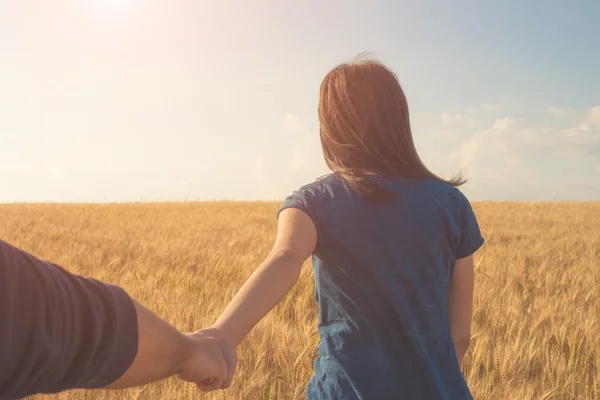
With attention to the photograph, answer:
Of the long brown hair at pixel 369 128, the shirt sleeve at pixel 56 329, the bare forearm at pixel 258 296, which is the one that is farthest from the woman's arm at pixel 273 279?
the shirt sleeve at pixel 56 329

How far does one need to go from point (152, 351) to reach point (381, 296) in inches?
24.3

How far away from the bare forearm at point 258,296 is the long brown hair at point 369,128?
0.99 ft

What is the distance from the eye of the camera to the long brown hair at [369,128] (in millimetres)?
1466

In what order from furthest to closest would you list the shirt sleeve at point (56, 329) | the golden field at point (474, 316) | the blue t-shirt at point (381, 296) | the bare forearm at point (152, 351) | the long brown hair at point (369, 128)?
the golden field at point (474, 316) < the long brown hair at point (369, 128) < the blue t-shirt at point (381, 296) < the bare forearm at point (152, 351) < the shirt sleeve at point (56, 329)

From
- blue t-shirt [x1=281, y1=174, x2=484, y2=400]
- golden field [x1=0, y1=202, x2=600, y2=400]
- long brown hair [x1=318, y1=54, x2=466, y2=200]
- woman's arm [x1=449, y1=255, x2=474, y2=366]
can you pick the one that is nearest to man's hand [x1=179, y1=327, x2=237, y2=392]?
blue t-shirt [x1=281, y1=174, x2=484, y2=400]

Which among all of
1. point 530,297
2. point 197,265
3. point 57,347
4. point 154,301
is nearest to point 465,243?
point 57,347

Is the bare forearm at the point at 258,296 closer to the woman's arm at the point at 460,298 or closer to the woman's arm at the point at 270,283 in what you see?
the woman's arm at the point at 270,283

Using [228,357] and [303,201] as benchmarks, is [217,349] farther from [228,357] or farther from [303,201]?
[303,201]

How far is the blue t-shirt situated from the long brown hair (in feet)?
0.23

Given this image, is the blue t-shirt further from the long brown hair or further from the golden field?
the golden field

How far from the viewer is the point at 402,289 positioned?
1.36 m

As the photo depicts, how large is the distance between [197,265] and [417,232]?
3561 millimetres

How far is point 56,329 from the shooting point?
763 millimetres

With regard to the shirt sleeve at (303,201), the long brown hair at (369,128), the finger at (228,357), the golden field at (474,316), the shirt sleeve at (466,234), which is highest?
the long brown hair at (369,128)
